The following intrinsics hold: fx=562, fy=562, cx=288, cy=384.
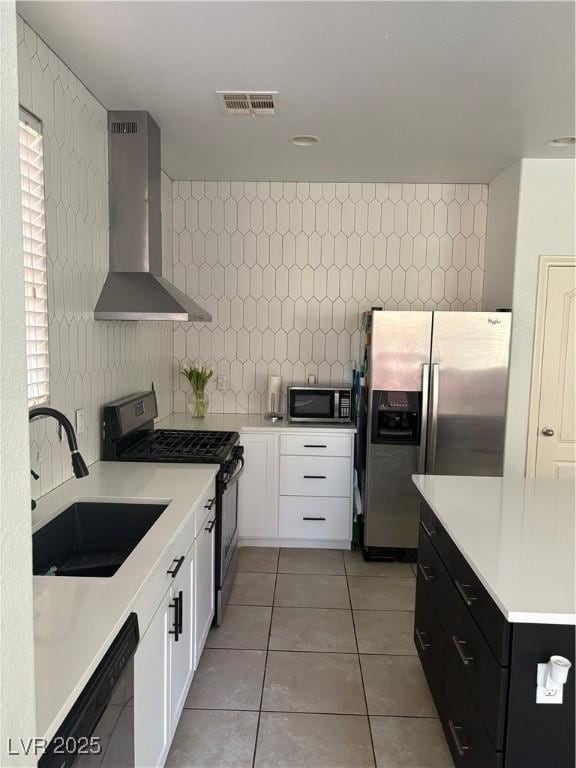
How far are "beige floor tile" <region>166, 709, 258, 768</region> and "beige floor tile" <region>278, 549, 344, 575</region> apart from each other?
4.70 ft

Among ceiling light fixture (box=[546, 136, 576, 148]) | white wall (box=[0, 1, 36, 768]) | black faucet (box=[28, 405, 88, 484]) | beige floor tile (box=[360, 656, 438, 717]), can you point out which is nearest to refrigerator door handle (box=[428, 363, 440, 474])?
beige floor tile (box=[360, 656, 438, 717])

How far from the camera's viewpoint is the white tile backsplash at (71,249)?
2205mm

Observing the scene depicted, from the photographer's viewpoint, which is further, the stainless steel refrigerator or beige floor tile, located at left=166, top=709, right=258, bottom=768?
the stainless steel refrigerator

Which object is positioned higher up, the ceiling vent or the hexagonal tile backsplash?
the ceiling vent

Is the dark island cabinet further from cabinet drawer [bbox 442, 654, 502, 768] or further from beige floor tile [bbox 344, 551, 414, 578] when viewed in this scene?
beige floor tile [bbox 344, 551, 414, 578]

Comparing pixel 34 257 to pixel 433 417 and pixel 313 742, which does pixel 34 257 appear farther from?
pixel 433 417

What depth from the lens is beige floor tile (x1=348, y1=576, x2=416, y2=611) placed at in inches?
127

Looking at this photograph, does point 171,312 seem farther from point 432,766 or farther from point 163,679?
point 432,766

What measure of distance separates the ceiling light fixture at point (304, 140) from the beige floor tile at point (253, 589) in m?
2.68

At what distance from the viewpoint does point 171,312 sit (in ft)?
9.29

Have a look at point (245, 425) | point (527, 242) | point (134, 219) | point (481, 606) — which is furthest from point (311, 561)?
point (527, 242)

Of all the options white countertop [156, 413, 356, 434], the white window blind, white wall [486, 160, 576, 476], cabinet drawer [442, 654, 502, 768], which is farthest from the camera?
white countertop [156, 413, 356, 434]

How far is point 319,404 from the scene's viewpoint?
4145 mm

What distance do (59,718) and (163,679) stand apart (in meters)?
0.90
